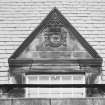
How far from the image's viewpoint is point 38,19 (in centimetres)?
1335

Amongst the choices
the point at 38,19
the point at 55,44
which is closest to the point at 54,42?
the point at 55,44

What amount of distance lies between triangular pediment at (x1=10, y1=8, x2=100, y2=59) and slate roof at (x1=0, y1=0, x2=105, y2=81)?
63cm

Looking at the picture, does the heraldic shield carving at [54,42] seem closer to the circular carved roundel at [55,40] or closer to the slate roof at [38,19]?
the circular carved roundel at [55,40]

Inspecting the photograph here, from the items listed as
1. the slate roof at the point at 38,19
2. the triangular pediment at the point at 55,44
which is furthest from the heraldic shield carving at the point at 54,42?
the slate roof at the point at 38,19

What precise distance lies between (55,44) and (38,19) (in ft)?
6.24

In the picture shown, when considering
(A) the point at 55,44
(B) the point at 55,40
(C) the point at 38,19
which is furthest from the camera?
(C) the point at 38,19

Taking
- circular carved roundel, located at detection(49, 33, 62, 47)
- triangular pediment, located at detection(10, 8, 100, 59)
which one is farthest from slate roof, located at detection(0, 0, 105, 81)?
circular carved roundel, located at detection(49, 33, 62, 47)

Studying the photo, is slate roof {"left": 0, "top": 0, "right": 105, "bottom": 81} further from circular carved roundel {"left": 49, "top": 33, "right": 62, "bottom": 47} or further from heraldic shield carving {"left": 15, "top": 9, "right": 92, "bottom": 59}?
circular carved roundel {"left": 49, "top": 33, "right": 62, "bottom": 47}

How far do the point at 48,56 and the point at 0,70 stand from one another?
5.96ft

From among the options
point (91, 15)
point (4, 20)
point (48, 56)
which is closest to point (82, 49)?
point (48, 56)

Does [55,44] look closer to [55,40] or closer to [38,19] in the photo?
[55,40]

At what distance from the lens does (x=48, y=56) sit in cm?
1177

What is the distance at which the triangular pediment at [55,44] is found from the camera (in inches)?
460

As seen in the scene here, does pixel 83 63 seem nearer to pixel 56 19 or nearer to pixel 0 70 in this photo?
pixel 56 19
